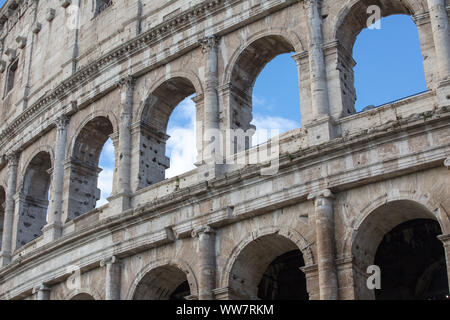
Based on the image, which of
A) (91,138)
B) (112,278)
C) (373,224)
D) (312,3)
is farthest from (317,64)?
(91,138)

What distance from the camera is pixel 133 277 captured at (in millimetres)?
16750

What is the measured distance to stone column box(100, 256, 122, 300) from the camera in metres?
16.8

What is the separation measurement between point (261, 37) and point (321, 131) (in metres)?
3.09

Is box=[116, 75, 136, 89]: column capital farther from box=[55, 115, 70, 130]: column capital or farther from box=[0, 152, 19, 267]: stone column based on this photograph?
box=[0, 152, 19, 267]: stone column

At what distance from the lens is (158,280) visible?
16844 mm

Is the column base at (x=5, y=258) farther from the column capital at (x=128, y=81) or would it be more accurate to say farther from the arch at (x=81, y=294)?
the column capital at (x=128, y=81)

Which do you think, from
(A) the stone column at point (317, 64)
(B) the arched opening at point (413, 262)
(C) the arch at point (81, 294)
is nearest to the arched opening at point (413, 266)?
(B) the arched opening at point (413, 262)

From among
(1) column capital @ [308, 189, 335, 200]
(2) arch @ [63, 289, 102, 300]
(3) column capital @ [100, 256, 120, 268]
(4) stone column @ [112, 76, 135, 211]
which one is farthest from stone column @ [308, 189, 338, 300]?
(2) arch @ [63, 289, 102, 300]

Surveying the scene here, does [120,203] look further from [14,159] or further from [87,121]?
[14,159]

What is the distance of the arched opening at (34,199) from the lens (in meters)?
21.2

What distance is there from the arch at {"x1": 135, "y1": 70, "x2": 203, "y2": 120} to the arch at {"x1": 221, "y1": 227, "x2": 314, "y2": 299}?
4.15m

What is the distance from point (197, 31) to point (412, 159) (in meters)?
6.75

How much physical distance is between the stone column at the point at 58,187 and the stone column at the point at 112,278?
2.66 meters

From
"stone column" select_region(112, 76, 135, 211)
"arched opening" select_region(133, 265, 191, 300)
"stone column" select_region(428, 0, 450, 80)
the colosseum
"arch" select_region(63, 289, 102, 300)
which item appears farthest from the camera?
"stone column" select_region(112, 76, 135, 211)
